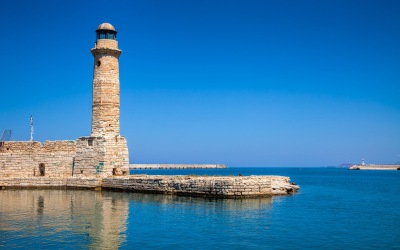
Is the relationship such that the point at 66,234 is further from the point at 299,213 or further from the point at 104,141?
the point at 104,141

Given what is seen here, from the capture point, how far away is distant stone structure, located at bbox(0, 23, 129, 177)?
24.1 meters

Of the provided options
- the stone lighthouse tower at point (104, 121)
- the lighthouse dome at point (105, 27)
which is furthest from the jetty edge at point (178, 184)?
the lighthouse dome at point (105, 27)

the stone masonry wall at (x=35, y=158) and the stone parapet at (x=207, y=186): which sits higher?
the stone masonry wall at (x=35, y=158)

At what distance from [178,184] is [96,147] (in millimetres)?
6541

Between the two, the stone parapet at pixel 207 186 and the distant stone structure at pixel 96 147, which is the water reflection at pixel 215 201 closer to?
the stone parapet at pixel 207 186

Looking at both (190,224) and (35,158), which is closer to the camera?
(190,224)

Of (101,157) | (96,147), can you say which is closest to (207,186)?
(101,157)

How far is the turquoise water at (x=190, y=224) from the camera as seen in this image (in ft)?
35.5

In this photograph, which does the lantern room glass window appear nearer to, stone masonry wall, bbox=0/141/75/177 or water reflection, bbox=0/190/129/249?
stone masonry wall, bbox=0/141/75/177

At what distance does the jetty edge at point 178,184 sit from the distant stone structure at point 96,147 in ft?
2.66

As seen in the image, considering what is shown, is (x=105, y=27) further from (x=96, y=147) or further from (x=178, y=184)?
(x=178, y=184)

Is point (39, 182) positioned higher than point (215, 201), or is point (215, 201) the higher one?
point (39, 182)

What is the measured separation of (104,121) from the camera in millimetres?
24312

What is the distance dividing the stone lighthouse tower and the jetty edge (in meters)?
0.94
